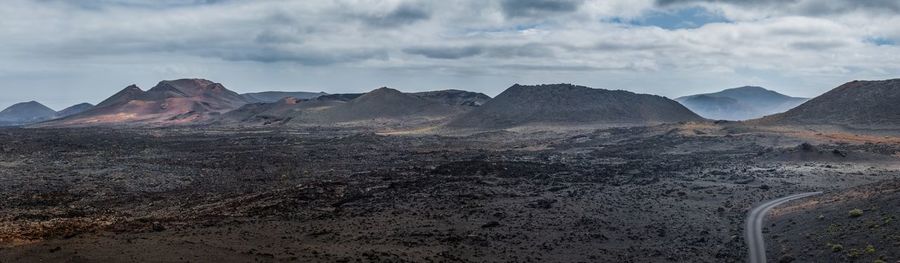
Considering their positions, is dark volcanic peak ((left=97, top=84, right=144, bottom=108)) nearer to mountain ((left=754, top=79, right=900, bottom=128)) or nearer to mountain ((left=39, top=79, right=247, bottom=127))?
mountain ((left=39, top=79, right=247, bottom=127))

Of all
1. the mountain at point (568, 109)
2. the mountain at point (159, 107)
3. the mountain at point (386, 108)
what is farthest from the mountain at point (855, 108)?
the mountain at point (159, 107)

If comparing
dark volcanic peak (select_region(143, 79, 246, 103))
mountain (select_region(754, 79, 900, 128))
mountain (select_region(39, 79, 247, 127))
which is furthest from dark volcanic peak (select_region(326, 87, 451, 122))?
dark volcanic peak (select_region(143, 79, 246, 103))

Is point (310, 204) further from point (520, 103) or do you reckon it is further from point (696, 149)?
point (520, 103)

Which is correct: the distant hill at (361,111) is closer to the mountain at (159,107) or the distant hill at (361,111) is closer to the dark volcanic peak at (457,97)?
the dark volcanic peak at (457,97)

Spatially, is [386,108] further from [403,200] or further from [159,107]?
[403,200]

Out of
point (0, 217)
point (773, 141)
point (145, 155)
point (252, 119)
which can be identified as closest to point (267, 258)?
point (0, 217)
